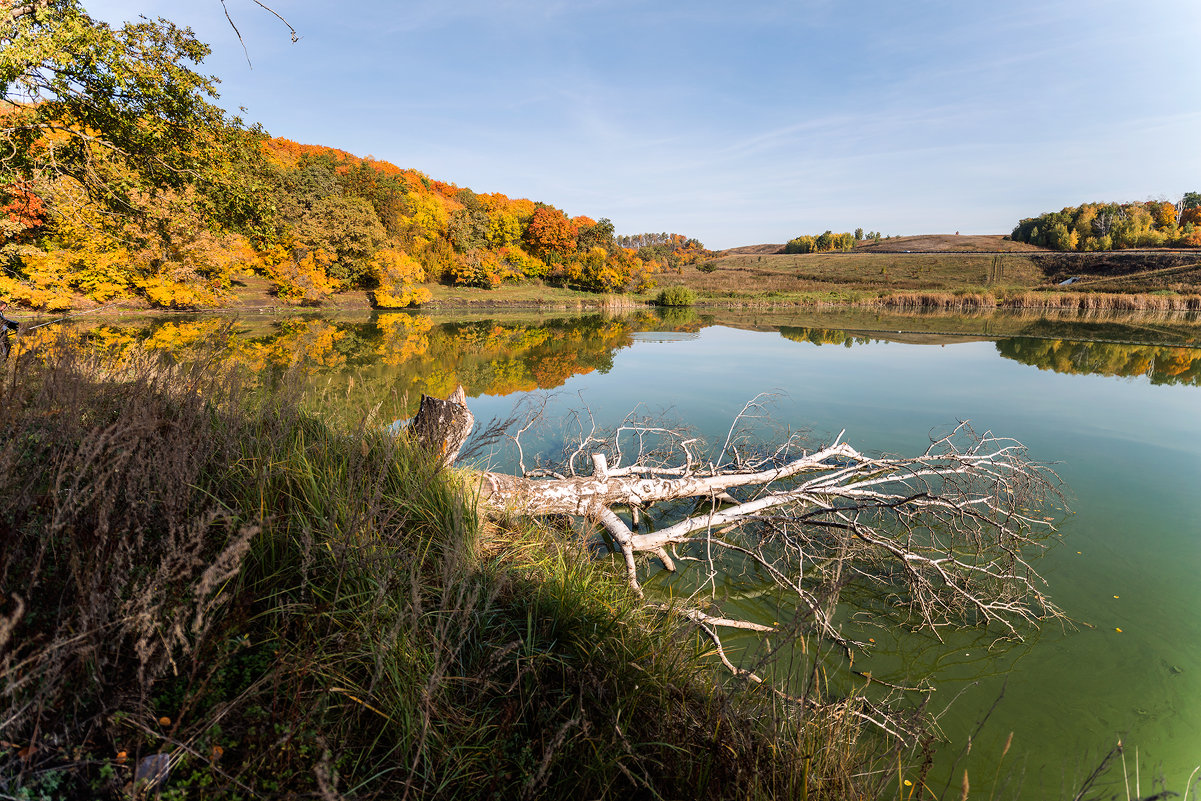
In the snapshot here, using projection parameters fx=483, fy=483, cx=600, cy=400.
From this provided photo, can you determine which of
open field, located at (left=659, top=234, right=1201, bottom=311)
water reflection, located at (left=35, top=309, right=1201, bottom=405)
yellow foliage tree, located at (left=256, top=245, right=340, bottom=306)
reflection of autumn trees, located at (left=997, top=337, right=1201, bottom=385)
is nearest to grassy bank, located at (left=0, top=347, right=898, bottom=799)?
water reflection, located at (left=35, top=309, right=1201, bottom=405)

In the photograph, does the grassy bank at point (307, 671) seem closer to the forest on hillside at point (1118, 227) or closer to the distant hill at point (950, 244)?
the forest on hillside at point (1118, 227)

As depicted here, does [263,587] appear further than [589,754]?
Yes

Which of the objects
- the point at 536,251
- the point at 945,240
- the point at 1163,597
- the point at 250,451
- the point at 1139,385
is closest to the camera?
the point at 250,451

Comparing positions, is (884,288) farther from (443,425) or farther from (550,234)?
(443,425)

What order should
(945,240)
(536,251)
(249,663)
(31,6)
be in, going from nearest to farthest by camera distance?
(249,663) → (31,6) → (536,251) → (945,240)

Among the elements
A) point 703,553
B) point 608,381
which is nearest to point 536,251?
point 608,381

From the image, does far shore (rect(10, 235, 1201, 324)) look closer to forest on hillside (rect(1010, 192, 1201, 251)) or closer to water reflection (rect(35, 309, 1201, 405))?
forest on hillside (rect(1010, 192, 1201, 251))

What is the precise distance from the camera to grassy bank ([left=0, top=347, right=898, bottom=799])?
130cm

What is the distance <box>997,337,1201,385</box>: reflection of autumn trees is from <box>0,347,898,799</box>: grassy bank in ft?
59.2

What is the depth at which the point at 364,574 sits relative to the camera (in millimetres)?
2164

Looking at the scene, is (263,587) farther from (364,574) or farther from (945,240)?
(945,240)

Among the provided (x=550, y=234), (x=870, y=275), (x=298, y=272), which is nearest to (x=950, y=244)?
→ (x=870, y=275)

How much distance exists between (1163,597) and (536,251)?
55123 millimetres

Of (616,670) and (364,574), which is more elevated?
(364,574)
